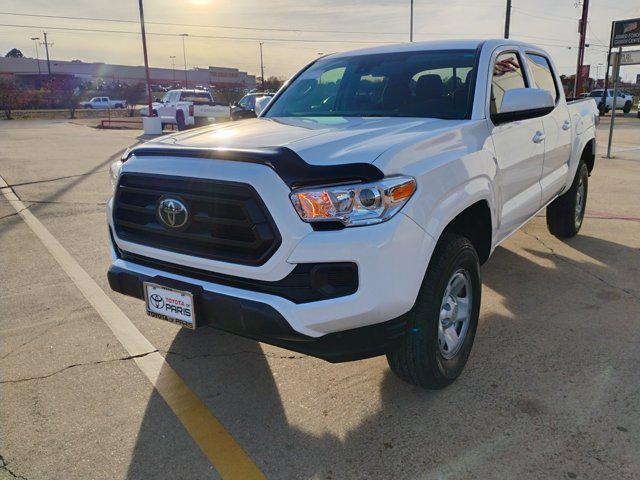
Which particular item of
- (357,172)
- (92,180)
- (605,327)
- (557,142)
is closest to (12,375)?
(357,172)

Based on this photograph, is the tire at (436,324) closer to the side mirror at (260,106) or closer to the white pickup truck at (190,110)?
the side mirror at (260,106)

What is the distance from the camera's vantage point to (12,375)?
318 centimetres

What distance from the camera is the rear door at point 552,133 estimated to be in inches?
173

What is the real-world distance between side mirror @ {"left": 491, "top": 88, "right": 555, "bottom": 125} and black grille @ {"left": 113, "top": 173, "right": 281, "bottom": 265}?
1.76 m

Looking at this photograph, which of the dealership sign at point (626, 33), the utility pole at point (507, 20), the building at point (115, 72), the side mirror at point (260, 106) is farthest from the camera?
the building at point (115, 72)

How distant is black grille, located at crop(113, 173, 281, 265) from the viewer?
7.62ft

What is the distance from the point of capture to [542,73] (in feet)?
15.5

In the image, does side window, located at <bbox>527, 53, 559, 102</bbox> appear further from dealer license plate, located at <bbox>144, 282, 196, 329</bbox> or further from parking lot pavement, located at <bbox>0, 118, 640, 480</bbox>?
dealer license plate, located at <bbox>144, 282, 196, 329</bbox>

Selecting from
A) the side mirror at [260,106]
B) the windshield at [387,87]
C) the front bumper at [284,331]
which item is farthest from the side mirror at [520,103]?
the side mirror at [260,106]

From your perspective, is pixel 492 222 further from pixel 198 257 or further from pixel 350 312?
pixel 198 257

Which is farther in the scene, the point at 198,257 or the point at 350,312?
the point at 198,257

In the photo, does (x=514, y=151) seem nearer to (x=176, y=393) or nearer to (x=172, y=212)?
(x=172, y=212)

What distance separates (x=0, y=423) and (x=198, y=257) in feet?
4.44

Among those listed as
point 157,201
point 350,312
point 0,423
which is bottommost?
point 0,423
